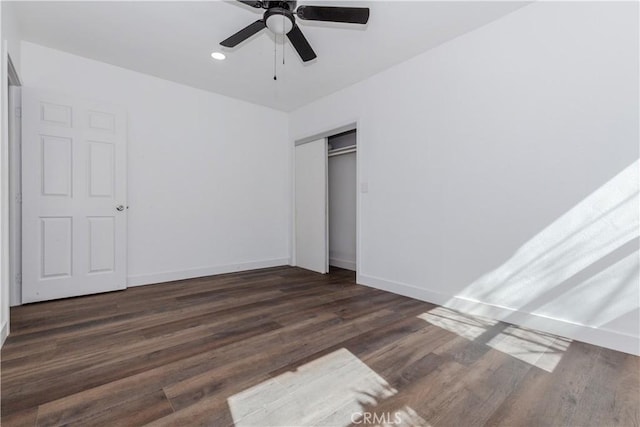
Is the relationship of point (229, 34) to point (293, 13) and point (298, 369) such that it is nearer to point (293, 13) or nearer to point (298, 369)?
point (293, 13)

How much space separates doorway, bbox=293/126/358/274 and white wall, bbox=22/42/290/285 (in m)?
0.37

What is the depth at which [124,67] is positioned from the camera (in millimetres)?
3600

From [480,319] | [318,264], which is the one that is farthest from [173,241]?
[480,319]

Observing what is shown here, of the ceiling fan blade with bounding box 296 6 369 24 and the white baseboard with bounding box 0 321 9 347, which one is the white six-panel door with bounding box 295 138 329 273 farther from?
the white baseboard with bounding box 0 321 9 347

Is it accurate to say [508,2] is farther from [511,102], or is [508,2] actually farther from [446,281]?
[446,281]

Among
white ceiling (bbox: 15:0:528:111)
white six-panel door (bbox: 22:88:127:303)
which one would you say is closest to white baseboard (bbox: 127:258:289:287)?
white six-panel door (bbox: 22:88:127:303)

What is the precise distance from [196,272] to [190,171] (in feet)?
4.63

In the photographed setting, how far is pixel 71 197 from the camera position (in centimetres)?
325

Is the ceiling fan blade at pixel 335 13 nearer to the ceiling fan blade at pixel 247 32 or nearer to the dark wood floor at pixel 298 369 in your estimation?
the ceiling fan blade at pixel 247 32

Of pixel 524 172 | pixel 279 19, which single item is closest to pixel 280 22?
pixel 279 19

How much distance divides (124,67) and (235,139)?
1.58 m

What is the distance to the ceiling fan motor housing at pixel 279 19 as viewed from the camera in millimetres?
2145

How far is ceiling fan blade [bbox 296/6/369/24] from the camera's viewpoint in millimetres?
2072

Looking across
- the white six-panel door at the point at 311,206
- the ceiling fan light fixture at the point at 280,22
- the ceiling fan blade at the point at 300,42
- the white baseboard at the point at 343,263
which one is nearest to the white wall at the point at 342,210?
the white baseboard at the point at 343,263
